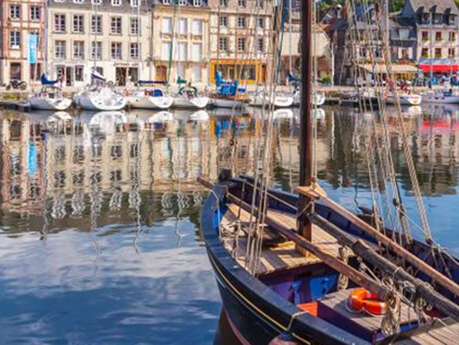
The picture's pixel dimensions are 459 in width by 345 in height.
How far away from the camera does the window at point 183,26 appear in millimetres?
83188

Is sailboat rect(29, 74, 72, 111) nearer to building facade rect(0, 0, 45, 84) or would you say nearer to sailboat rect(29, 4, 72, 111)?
sailboat rect(29, 4, 72, 111)

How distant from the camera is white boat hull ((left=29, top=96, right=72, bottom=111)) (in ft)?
205

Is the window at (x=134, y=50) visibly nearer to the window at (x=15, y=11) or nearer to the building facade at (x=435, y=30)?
the window at (x=15, y=11)

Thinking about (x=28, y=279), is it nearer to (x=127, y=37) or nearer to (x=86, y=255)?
(x=86, y=255)

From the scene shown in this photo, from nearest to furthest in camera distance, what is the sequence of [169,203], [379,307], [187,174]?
[379,307] < [169,203] < [187,174]

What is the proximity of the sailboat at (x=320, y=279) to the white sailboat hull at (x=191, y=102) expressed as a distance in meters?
55.4

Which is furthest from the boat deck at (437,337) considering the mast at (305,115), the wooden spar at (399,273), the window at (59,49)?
the window at (59,49)

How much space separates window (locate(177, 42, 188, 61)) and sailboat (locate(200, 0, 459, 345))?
7227 cm

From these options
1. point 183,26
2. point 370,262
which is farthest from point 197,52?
point 370,262

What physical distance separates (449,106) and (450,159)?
4957 cm

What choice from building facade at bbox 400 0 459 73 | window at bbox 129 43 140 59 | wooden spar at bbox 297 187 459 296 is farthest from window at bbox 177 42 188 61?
wooden spar at bbox 297 187 459 296

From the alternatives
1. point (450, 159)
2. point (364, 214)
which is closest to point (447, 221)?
point (364, 214)

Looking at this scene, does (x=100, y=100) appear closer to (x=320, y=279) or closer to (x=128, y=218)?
(x=128, y=218)

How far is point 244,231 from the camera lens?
11.4 meters
